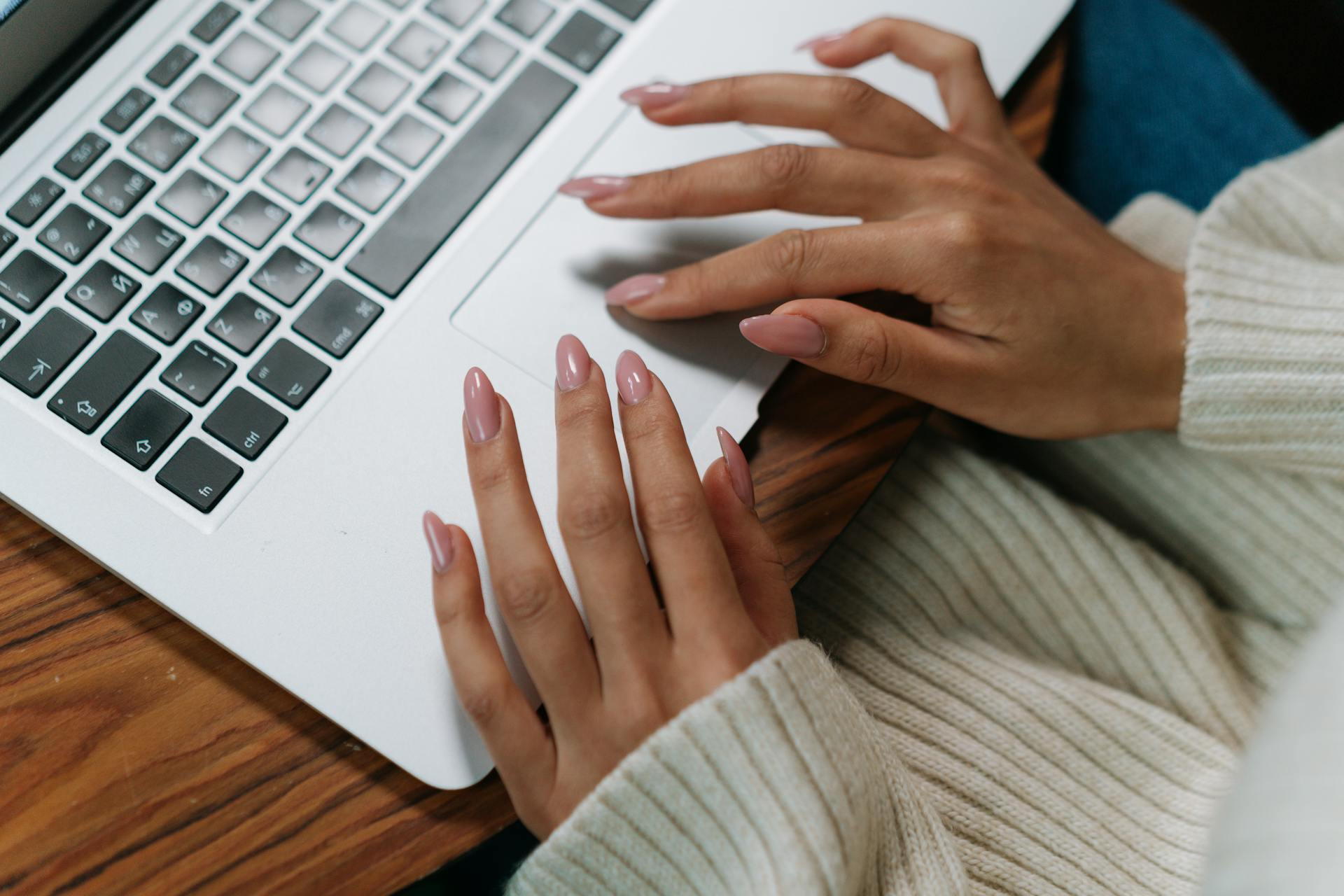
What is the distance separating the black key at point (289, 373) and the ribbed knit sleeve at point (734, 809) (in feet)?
0.76

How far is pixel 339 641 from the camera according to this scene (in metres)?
0.42

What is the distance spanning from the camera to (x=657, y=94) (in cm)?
53

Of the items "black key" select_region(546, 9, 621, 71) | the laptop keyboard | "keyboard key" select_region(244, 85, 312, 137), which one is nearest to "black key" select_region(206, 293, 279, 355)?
the laptop keyboard

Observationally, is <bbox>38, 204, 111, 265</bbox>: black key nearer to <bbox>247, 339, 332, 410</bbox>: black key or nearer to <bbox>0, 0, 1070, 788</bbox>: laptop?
<bbox>0, 0, 1070, 788</bbox>: laptop

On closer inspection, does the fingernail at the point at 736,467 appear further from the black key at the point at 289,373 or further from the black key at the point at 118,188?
the black key at the point at 118,188

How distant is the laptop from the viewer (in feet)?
1.39

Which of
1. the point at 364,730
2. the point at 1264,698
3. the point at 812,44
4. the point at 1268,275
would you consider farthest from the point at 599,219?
the point at 1264,698

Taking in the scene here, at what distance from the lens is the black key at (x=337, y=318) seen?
463mm

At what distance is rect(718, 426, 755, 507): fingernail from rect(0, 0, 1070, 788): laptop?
0.05ft

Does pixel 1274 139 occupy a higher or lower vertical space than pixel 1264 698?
higher

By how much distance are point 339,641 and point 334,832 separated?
0.28ft

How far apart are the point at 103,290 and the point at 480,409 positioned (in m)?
0.19

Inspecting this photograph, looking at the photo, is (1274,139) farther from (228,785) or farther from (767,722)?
(228,785)

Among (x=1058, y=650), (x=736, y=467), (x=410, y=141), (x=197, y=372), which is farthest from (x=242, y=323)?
(x=1058, y=650)
